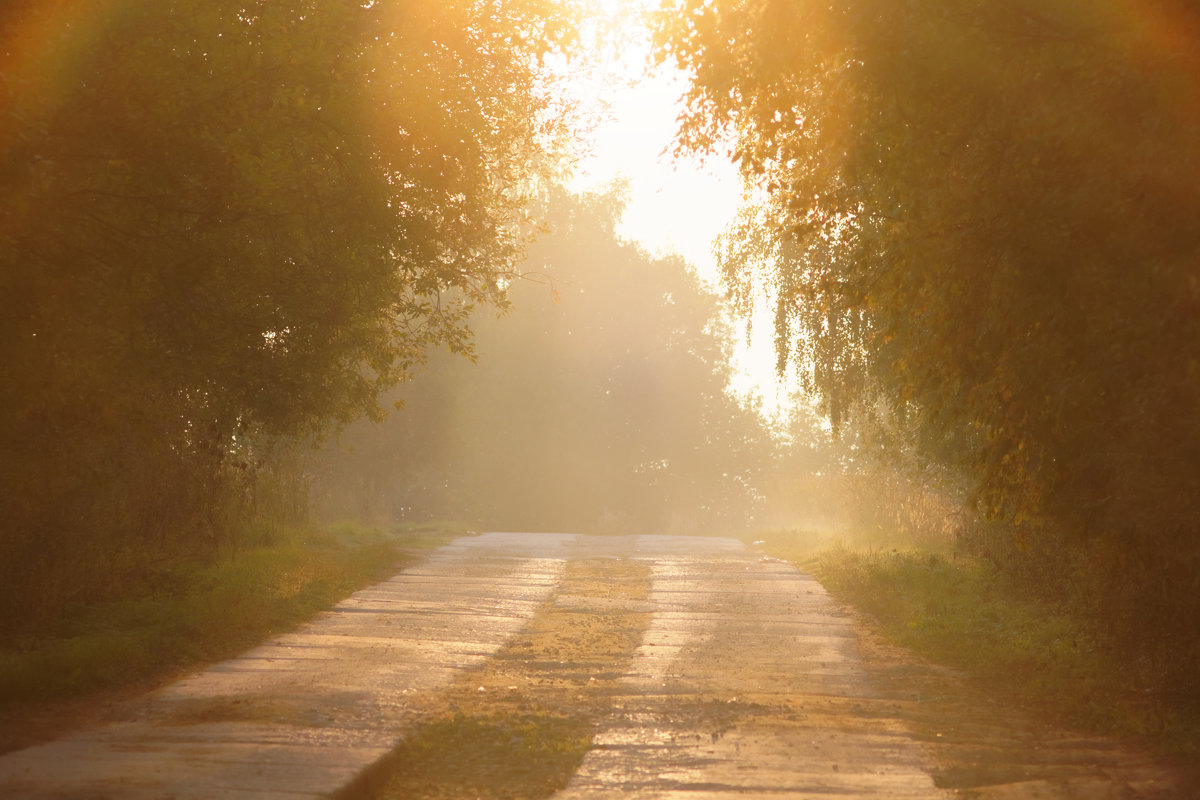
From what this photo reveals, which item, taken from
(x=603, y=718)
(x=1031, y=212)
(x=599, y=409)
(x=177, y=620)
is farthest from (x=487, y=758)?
(x=599, y=409)

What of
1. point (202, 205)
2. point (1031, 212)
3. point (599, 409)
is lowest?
point (1031, 212)

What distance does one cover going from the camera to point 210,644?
36.3ft

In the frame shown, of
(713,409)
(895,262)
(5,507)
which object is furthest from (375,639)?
(713,409)

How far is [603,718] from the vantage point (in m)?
8.35

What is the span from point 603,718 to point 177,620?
4.92 meters

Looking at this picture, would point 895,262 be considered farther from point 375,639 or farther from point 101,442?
point 101,442

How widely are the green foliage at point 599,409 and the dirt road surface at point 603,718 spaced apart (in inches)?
1467

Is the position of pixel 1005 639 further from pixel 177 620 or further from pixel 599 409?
pixel 599 409

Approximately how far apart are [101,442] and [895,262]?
7427 millimetres

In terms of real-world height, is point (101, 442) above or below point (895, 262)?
below

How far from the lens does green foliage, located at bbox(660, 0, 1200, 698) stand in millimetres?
6992

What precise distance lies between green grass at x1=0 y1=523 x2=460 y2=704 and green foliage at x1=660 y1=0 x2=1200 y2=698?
6.09 m

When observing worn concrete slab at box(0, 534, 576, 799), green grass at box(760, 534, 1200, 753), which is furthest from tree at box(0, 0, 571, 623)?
green grass at box(760, 534, 1200, 753)

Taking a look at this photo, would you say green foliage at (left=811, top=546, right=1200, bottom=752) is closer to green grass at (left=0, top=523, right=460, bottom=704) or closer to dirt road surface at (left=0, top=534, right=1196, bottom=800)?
dirt road surface at (left=0, top=534, right=1196, bottom=800)
